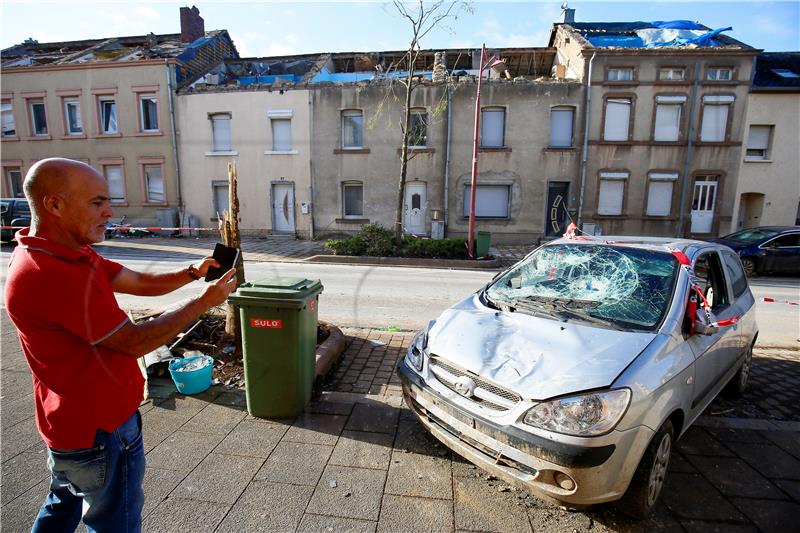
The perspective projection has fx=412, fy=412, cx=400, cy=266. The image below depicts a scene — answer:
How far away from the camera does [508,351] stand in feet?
9.22

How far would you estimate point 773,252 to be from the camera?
1220 cm

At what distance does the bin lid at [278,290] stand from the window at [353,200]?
16.5m

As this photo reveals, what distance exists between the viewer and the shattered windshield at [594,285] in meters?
3.09

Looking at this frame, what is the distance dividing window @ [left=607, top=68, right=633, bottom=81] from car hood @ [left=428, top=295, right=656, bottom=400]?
1893 centimetres

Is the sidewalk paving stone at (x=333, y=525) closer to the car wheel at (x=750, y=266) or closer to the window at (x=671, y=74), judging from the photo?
the car wheel at (x=750, y=266)

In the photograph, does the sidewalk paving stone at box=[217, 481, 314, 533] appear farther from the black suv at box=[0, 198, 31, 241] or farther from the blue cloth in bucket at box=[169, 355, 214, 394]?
the black suv at box=[0, 198, 31, 241]

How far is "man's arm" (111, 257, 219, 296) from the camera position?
2119 mm

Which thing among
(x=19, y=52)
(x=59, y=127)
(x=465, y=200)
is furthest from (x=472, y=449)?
(x=19, y=52)

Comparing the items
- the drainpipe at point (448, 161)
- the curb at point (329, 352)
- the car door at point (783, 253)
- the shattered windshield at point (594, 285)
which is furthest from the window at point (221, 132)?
the car door at point (783, 253)

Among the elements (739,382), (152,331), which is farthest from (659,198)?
(152,331)

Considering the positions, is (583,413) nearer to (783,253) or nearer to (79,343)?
(79,343)

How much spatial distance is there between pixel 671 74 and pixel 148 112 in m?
24.7

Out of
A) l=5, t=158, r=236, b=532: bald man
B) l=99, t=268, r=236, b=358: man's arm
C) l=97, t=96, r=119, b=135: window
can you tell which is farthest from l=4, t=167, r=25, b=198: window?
l=99, t=268, r=236, b=358: man's arm

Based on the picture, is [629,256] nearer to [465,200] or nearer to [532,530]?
[532,530]
